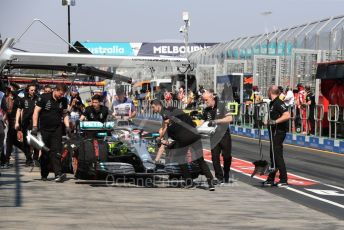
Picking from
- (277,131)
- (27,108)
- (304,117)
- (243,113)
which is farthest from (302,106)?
(277,131)

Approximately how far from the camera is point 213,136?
1322 cm

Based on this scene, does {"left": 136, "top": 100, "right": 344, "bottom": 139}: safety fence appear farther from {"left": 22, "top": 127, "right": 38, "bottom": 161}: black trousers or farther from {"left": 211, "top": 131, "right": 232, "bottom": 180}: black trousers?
{"left": 211, "top": 131, "right": 232, "bottom": 180}: black trousers

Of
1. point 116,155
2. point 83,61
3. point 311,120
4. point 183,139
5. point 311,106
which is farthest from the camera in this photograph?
point 311,120

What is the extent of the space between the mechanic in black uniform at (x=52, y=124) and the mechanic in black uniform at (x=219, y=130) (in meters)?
2.60

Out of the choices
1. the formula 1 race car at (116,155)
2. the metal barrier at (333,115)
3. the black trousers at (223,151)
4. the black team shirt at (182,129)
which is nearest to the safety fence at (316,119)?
the metal barrier at (333,115)

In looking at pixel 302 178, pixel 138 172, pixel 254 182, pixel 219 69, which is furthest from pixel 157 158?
pixel 219 69

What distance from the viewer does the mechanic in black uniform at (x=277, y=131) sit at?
499 inches

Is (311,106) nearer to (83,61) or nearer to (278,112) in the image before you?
(278,112)

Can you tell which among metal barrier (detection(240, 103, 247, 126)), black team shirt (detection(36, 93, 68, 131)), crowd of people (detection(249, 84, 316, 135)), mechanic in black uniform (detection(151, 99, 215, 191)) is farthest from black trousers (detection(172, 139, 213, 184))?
metal barrier (detection(240, 103, 247, 126))

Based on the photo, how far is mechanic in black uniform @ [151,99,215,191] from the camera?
39.5 feet

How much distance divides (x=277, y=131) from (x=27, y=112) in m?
5.62

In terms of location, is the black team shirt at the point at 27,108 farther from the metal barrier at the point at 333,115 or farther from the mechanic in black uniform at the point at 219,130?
the metal barrier at the point at 333,115

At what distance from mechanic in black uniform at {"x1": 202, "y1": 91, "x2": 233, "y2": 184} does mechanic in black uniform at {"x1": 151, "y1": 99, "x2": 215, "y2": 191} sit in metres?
0.71

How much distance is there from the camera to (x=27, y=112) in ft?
50.5
